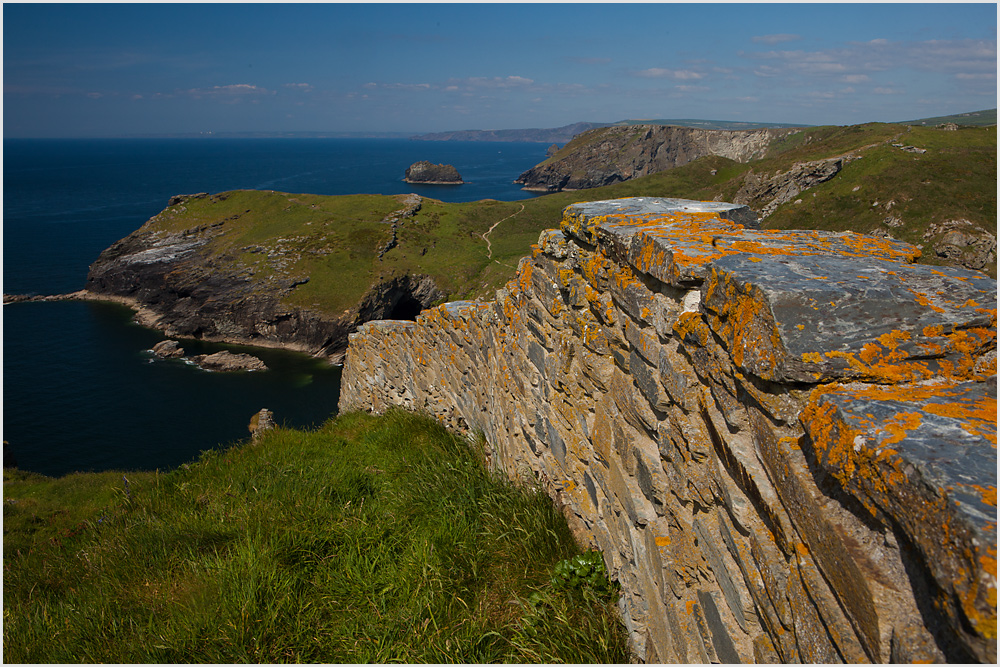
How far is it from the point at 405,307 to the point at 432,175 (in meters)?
117

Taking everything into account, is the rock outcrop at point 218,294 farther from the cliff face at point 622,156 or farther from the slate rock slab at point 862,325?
the cliff face at point 622,156

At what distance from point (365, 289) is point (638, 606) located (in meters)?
52.3

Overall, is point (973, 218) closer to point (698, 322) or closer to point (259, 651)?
point (698, 322)

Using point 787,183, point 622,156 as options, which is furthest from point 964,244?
point 622,156

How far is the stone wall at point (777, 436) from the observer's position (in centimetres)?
156

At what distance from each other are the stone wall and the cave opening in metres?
52.6

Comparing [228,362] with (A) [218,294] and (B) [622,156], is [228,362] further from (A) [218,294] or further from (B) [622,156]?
(B) [622,156]

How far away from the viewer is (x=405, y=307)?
→ 191ft

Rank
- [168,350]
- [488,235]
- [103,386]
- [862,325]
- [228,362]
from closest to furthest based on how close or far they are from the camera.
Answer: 1. [862,325]
2. [103,386]
3. [228,362]
4. [168,350]
5. [488,235]

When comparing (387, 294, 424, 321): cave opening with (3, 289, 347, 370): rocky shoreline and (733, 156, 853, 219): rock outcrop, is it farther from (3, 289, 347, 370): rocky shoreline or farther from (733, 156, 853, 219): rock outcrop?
(733, 156, 853, 219): rock outcrop

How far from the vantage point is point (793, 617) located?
2072mm

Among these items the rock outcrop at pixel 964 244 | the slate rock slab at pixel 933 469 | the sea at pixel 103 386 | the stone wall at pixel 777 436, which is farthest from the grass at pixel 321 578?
the rock outcrop at pixel 964 244

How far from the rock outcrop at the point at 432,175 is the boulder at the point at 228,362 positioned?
410 feet

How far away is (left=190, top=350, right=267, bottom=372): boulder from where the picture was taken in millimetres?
43719
